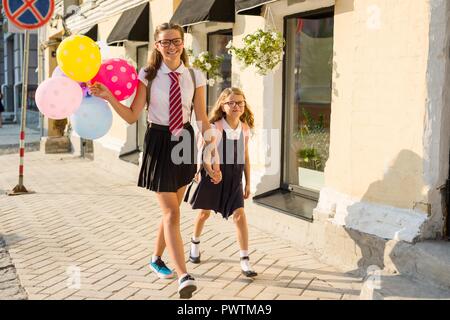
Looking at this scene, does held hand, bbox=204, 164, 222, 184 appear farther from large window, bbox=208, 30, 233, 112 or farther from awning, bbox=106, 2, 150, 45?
awning, bbox=106, 2, 150, 45

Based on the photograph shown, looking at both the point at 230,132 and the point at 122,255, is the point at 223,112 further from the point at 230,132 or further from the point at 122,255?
the point at 122,255

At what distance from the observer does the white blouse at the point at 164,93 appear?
165 inches

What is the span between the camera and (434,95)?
434cm

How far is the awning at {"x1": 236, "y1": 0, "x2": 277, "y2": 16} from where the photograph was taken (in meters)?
5.76

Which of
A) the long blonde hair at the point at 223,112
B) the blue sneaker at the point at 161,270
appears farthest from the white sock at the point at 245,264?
the long blonde hair at the point at 223,112

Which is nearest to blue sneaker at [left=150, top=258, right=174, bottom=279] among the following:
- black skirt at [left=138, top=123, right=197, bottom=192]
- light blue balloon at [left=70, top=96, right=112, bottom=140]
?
black skirt at [left=138, top=123, right=197, bottom=192]

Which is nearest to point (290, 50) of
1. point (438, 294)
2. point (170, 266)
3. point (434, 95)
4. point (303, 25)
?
point (303, 25)

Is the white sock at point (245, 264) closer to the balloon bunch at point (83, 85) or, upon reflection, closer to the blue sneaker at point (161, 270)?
the blue sneaker at point (161, 270)

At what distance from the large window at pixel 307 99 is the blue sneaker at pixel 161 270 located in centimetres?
220

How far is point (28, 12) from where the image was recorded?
8.23 metres

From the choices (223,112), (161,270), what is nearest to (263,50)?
(223,112)
